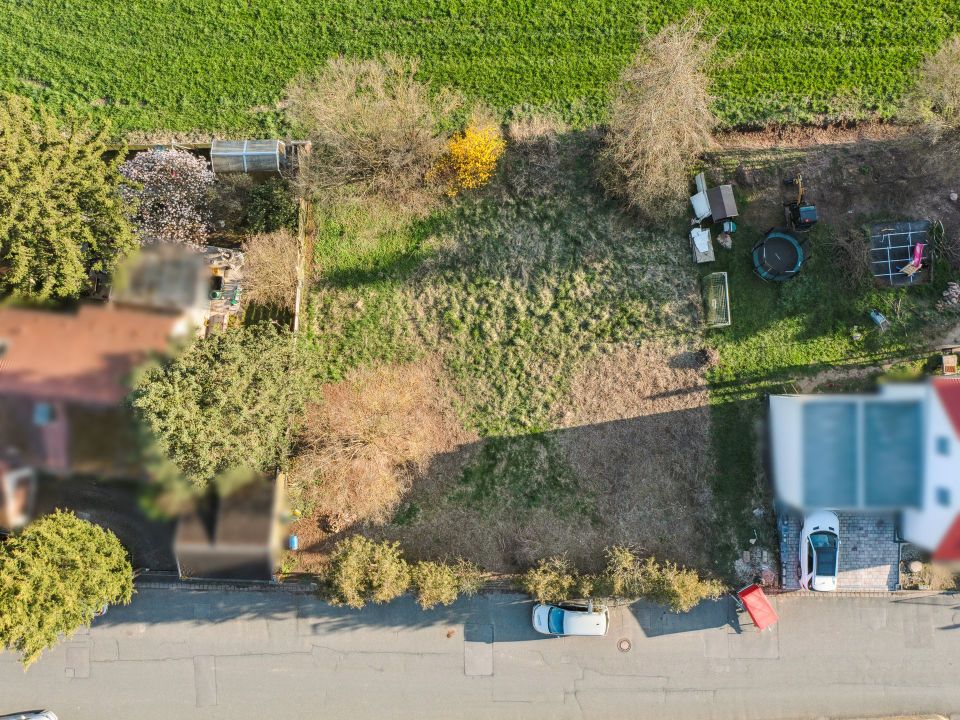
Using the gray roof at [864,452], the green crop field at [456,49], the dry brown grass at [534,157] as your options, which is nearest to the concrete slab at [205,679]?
the green crop field at [456,49]

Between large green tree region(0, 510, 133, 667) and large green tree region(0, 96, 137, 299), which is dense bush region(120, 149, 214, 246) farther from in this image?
large green tree region(0, 510, 133, 667)

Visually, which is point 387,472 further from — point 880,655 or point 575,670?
point 880,655

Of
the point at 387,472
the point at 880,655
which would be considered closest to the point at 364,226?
the point at 387,472

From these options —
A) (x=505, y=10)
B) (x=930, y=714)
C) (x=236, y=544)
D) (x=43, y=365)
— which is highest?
(x=505, y=10)

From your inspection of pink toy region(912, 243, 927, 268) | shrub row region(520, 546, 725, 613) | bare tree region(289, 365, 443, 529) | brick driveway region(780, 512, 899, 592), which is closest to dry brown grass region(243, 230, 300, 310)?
bare tree region(289, 365, 443, 529)

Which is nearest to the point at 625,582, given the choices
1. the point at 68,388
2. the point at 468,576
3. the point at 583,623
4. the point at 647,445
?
the point at 583,623

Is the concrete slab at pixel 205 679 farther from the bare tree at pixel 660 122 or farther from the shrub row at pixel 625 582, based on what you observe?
the bare tree at pixel 660 122
